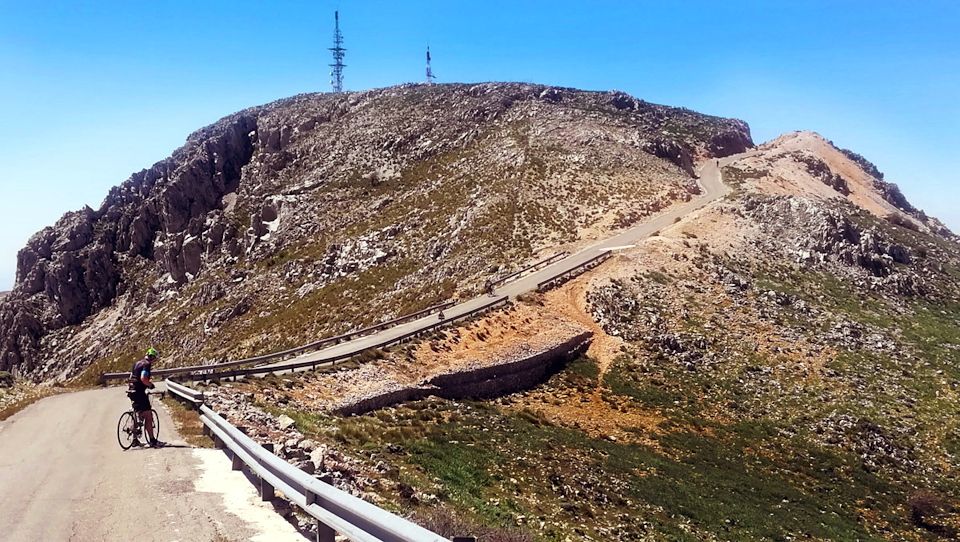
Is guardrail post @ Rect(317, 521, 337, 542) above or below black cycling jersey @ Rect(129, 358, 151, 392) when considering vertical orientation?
below

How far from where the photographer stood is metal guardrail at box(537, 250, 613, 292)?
39.7 m

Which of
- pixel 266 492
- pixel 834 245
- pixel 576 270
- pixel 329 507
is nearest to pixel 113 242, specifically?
pixel 576 270

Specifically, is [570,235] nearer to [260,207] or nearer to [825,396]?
[825,396]

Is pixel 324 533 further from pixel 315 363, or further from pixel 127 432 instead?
pixel 315 363

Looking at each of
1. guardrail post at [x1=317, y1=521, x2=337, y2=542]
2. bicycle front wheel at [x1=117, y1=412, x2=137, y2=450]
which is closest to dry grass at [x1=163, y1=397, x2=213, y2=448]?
bicycle front wheel at [x1=117, y1=412, x2=137, y2=450]

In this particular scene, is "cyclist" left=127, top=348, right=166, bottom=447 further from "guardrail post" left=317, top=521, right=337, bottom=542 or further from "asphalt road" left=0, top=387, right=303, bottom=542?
"guardrail post" left=317, top=521, right=337, bottom=542

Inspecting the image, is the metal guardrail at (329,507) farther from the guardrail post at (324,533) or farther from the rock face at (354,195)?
the rock face at (354,195)

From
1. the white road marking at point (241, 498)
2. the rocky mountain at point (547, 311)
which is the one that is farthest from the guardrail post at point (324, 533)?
the rocky mountain at point (547, 311)

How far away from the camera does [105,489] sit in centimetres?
957

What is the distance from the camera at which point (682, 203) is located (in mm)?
62406

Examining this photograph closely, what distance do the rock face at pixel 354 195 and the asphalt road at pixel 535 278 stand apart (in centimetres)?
266

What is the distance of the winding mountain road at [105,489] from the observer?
7.61 metres

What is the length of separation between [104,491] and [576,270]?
36158 mm

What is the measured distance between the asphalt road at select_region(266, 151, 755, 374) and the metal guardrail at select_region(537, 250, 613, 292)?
0.50 meters
